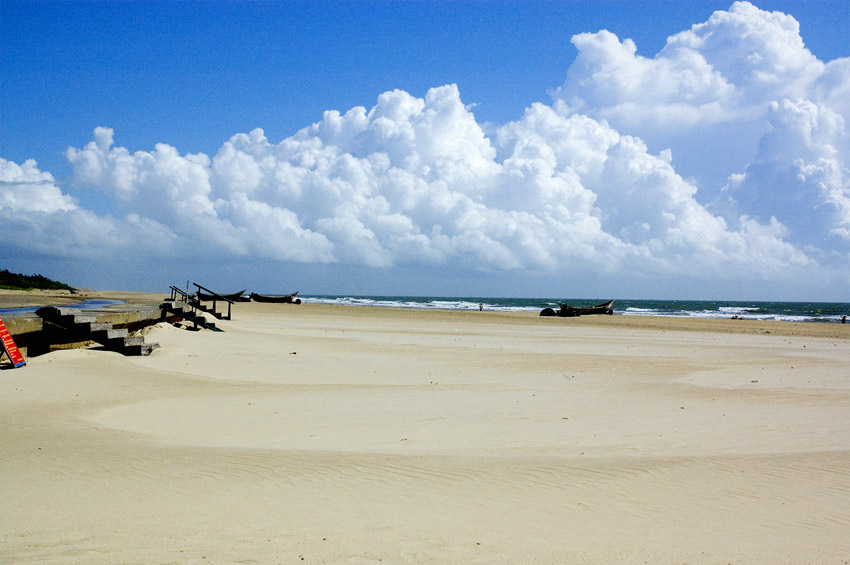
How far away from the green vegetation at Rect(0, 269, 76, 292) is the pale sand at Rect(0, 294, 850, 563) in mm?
50899

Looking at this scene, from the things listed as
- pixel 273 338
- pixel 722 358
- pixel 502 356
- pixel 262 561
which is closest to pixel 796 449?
pixel 262 561

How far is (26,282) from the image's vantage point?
5928 centimetres

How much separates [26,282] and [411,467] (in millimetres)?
65987

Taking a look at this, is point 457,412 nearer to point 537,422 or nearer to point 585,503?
point 537,422

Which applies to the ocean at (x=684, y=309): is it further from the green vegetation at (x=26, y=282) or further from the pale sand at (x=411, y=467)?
the pale sand at (x=411, y=467)

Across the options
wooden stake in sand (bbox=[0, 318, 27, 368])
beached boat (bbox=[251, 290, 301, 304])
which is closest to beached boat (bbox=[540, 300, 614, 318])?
beached boat (bbox=[251, 290, 301, 304])

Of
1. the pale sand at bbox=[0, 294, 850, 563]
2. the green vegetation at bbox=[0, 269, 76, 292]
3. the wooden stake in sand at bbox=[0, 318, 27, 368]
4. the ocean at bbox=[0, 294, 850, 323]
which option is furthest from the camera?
the ocean at bbox=[0, 294, 850, 323]

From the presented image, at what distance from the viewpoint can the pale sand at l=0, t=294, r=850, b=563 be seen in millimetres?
4703

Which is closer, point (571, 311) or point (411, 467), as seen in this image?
point (411, 467)

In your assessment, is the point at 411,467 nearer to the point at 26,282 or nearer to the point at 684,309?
the point at 26,282

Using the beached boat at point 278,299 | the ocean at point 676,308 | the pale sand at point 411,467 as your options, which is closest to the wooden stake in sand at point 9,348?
the pale sand at point 411,467

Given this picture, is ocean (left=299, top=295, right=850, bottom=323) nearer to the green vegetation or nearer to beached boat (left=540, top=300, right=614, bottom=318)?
beached boat (left=540, top=300, right=614, bottom=318)

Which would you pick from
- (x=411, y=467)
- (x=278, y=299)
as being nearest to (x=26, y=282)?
(x=278, y=299)

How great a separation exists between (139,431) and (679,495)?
7026mm
